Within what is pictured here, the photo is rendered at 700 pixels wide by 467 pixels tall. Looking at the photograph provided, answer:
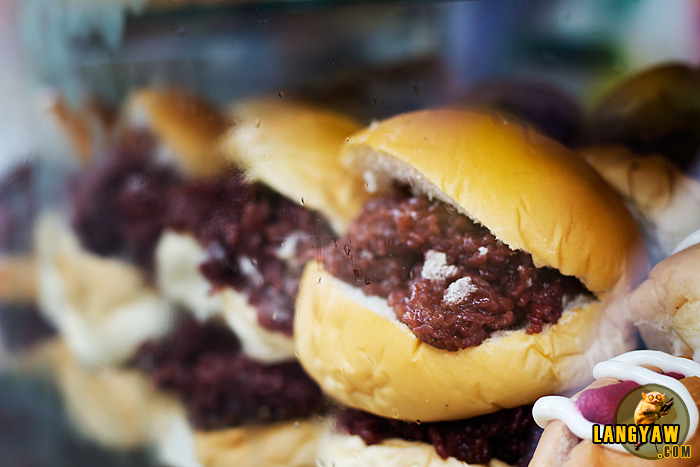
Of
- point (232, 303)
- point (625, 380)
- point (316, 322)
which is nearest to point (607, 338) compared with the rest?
point (625, 380)

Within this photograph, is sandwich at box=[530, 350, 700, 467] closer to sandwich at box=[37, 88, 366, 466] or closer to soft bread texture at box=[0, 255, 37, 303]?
sandwich at box=[37, 88, 366, 466]

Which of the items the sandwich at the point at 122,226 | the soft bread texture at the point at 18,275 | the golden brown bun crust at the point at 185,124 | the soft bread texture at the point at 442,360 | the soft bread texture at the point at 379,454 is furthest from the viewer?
the soft bread texture at the point at 18,275

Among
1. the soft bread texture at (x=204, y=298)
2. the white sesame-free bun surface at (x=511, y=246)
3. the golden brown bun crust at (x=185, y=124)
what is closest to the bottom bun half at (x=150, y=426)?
the soft bread texture at (x=204, y=298)

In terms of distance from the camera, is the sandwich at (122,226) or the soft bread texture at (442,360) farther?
the sandwich at (122,226)

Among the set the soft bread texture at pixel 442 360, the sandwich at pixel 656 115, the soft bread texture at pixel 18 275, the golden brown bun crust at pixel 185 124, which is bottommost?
the soft bread texture at pixel 18 275

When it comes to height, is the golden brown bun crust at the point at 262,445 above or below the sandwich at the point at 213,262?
below

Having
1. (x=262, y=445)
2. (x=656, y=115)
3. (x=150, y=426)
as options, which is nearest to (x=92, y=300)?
(x=150, y=426)

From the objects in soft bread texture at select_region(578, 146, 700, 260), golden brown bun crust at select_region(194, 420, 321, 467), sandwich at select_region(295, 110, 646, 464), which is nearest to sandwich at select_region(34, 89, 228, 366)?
golden brown bun crust at select_region(194, 420, 321, 467)

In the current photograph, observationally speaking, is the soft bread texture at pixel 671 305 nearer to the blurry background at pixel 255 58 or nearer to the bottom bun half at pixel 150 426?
the blurry background at pixel 255 58

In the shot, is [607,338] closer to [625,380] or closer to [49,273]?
[625,380]
